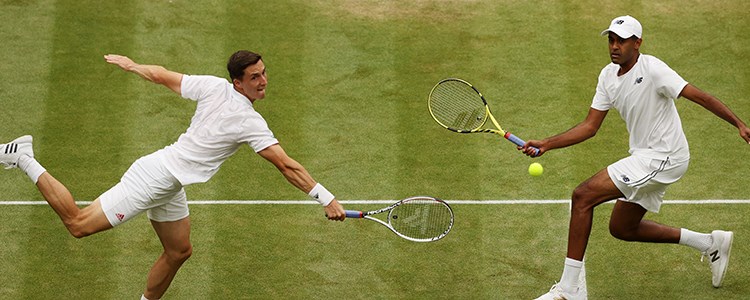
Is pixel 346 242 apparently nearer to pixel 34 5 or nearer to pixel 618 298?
pixel 618 298

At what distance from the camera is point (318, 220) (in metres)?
12.6

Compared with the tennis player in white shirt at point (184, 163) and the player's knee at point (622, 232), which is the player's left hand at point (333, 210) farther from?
the player's knee at point (622, 232)

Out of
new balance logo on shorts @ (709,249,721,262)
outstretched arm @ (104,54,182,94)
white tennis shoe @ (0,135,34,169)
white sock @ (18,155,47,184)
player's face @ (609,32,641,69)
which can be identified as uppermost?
player's face @ (609,32,641,69)

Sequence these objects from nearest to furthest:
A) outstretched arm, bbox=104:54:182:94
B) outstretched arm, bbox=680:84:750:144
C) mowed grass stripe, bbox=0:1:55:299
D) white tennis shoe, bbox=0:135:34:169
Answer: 1. outstretched arm, bbox=680:84:750:144
2. outstretched arm, bbox=104:54:182:94
3. white tennis shoe, bbox=0:135:34:169
4. mowed grass stripe, bbox=0:1:55:299

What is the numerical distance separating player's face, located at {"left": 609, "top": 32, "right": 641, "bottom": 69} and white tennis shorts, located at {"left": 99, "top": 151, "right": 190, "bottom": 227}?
142 inches

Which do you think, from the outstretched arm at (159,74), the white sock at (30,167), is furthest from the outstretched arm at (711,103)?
the white sock at (30,167)

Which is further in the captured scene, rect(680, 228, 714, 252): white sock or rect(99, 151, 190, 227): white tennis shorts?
rect(680, 228, 714, 252): white sock

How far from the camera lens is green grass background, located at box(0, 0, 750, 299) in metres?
11.7

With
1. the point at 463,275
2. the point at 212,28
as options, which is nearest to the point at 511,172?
the point at 463,275

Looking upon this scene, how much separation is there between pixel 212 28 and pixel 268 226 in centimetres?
381

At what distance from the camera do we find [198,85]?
1057 cm

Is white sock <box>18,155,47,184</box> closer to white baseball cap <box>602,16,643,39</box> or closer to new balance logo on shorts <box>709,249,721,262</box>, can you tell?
white baseball cap <box>602,16,643,39</box>

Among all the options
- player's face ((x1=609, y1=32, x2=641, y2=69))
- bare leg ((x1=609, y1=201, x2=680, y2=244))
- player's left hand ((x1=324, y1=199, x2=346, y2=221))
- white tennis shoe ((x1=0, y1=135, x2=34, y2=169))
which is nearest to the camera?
player's left hand ((x1=324, y1=199, x2=346, y2=221))

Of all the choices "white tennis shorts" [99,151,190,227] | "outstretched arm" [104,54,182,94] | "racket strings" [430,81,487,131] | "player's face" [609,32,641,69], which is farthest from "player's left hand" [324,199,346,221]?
"player's face" [609,32,641,69]
